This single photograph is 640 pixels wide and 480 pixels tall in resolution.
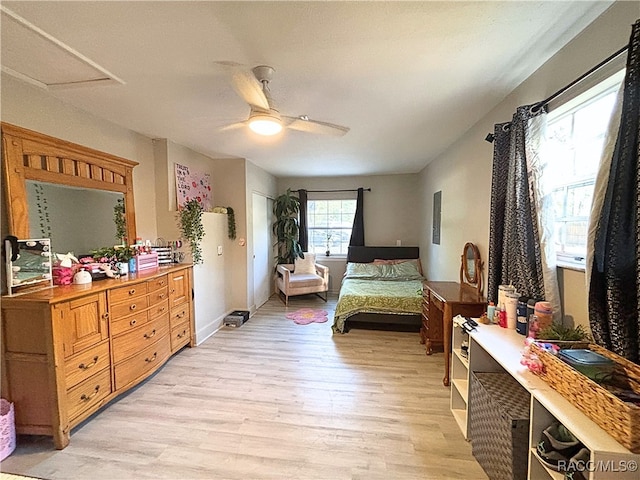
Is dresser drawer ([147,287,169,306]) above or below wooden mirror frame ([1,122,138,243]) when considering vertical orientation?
below

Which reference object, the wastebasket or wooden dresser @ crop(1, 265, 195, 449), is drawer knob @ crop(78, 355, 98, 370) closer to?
wooden dresser @ crop(1, 265, 195, 449)

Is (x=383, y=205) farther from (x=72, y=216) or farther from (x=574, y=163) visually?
(x=72, y=216)

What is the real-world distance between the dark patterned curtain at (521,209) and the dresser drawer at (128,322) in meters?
3.01

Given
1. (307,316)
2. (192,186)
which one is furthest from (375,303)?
(192,186)

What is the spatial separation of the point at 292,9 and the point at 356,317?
10.9 ft

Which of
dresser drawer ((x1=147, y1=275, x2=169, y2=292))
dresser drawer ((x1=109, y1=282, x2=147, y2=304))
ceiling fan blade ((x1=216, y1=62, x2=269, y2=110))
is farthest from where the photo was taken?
dresser drawer ((x1=147, y1=275, x2=169, y2=292))

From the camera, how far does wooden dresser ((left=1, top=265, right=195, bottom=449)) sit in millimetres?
1845

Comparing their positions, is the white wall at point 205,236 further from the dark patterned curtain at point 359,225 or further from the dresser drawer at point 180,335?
the dark patterned curtain at point 359,225

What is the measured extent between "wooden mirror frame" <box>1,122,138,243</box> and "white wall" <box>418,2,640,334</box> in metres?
3.39

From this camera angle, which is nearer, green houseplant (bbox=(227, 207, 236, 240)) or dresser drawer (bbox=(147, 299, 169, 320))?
dresser drawer (bbox=(147, 299, 169, 320))

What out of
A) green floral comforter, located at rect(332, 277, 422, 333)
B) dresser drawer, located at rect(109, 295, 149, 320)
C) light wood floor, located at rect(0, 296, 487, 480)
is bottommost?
light wood floor, located at rect(0, 296, 487, 480)

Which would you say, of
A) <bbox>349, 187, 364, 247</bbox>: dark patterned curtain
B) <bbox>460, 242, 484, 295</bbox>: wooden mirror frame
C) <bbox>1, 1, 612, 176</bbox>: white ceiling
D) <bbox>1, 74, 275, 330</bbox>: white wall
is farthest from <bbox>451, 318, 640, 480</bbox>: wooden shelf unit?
<bbox>349, 187, 364, 247</bbox>: dark patterned curtain

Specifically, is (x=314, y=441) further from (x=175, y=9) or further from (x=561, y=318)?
(x=175, y=9)

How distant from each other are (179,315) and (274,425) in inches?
68.3
